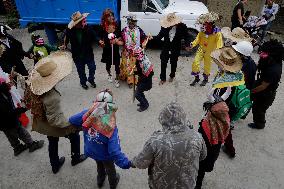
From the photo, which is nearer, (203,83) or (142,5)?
(203,83)

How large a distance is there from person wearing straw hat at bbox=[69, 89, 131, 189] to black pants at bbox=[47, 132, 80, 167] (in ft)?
2.38

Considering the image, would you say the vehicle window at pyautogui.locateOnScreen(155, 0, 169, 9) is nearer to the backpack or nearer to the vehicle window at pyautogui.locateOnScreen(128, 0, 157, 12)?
the vehicle window at pyautogui.locateOnScreen(128, 0, 157, 12)

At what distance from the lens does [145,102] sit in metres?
6.05

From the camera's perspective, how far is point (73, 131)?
4.21m

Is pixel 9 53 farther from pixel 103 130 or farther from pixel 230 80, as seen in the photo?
pixel 230 80

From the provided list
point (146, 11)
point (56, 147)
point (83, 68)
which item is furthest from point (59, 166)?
point (146, 11)

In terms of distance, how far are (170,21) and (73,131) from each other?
11.0ft

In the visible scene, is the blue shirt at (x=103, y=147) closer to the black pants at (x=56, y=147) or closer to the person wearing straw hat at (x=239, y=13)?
the black pants at (x=56, y=147)

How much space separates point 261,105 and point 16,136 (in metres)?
4.36

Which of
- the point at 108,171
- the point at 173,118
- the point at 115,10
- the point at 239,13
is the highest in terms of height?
the point at 173,118

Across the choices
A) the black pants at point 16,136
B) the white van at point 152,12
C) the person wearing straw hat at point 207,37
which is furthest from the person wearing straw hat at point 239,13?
the black pants at point 16,136

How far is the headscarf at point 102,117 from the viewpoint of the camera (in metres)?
3.35

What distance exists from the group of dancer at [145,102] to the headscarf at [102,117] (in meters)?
0.01

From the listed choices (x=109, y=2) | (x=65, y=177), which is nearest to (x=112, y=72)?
(x=109, y=2)
